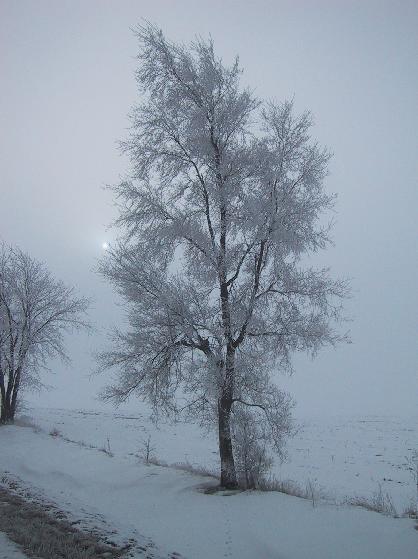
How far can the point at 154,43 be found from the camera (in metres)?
9.47

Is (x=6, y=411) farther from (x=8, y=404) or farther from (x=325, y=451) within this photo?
(x=325, y=451)

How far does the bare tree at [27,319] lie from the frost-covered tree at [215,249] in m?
13.5

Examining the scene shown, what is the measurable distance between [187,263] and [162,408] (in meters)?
4.10

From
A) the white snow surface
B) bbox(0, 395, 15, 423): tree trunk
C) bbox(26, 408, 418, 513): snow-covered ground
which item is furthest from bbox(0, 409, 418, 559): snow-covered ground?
bbox(0, 395, 15, 423): tree trunk

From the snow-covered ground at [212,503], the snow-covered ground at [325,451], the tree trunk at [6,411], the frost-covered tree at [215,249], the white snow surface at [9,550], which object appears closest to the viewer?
the white snow surface at [9,550]

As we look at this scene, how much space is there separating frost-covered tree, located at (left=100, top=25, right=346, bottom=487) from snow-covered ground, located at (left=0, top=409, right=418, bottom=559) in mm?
1679

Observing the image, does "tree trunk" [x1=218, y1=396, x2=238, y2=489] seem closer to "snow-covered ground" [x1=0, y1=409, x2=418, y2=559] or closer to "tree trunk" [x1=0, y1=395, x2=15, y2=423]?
"snow-covered ground" [x1=0, y1=409, x2=418, y2=559]

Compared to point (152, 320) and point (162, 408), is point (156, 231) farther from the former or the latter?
point (162, 408)

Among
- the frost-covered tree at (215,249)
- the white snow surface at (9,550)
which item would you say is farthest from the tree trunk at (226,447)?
the white snow surface at (9,550)

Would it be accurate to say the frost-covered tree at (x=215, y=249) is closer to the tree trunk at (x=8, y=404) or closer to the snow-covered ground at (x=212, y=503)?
the snow-covered ground at (x=212, y=503)

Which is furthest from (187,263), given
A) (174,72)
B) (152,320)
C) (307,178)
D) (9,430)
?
(9,430)

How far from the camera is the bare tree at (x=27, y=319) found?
20.5 meters

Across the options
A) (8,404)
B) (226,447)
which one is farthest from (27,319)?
(226,447)

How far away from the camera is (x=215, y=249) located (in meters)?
9.30
